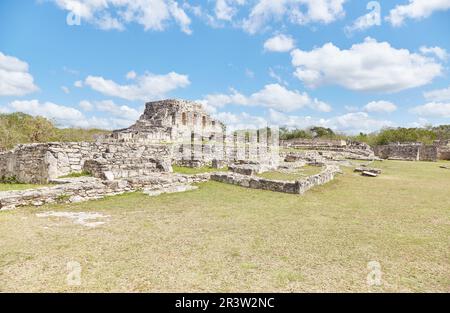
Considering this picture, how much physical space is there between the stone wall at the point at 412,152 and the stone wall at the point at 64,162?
30.0 meters

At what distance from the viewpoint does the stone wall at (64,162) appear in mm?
11344

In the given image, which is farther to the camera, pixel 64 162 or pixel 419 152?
pixel 419 152

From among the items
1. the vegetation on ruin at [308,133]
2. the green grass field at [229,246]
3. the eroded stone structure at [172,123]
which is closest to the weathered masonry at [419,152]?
the eroded stone structure at [172,123]

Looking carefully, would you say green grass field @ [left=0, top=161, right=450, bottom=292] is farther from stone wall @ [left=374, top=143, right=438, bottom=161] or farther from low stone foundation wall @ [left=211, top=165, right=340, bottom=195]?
stone wall @ [left=374, top=143, right=438, bottom=161]

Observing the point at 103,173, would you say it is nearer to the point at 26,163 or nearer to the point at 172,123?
the point at 26,163

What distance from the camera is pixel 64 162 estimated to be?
11.8m

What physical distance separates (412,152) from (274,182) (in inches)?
1119

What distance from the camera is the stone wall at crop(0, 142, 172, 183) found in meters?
11.3

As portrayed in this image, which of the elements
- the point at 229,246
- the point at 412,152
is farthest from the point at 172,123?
the point at 229,246

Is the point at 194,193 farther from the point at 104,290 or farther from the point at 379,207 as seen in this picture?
the point at 104,290
